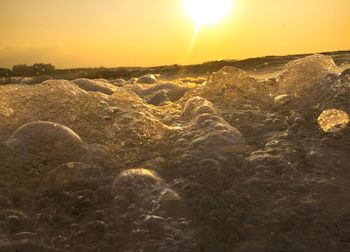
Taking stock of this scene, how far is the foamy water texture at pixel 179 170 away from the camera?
5.71 feet

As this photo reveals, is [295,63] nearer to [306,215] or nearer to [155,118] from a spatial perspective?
[155,118]

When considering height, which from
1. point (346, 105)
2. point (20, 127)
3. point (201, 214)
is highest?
point (346, 105)

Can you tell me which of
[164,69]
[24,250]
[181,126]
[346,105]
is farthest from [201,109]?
[164,69]

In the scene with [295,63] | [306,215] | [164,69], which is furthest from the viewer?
[164,69]

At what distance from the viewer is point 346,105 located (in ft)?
9.45

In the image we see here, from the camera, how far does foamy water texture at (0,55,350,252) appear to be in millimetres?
1740

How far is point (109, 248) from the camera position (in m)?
1.69

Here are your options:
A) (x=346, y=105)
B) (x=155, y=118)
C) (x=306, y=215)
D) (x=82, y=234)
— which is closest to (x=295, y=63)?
(x=346, y=105)

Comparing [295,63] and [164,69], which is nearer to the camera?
[295,63]

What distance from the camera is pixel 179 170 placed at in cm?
225

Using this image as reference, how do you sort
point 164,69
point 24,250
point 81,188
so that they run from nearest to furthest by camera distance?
1. point 24,250
2. point 81,188
3. point 164,69

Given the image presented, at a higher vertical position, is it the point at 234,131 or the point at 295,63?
the point at 295,63

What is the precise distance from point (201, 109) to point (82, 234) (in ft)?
4.82

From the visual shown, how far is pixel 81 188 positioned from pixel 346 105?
5.71ft
